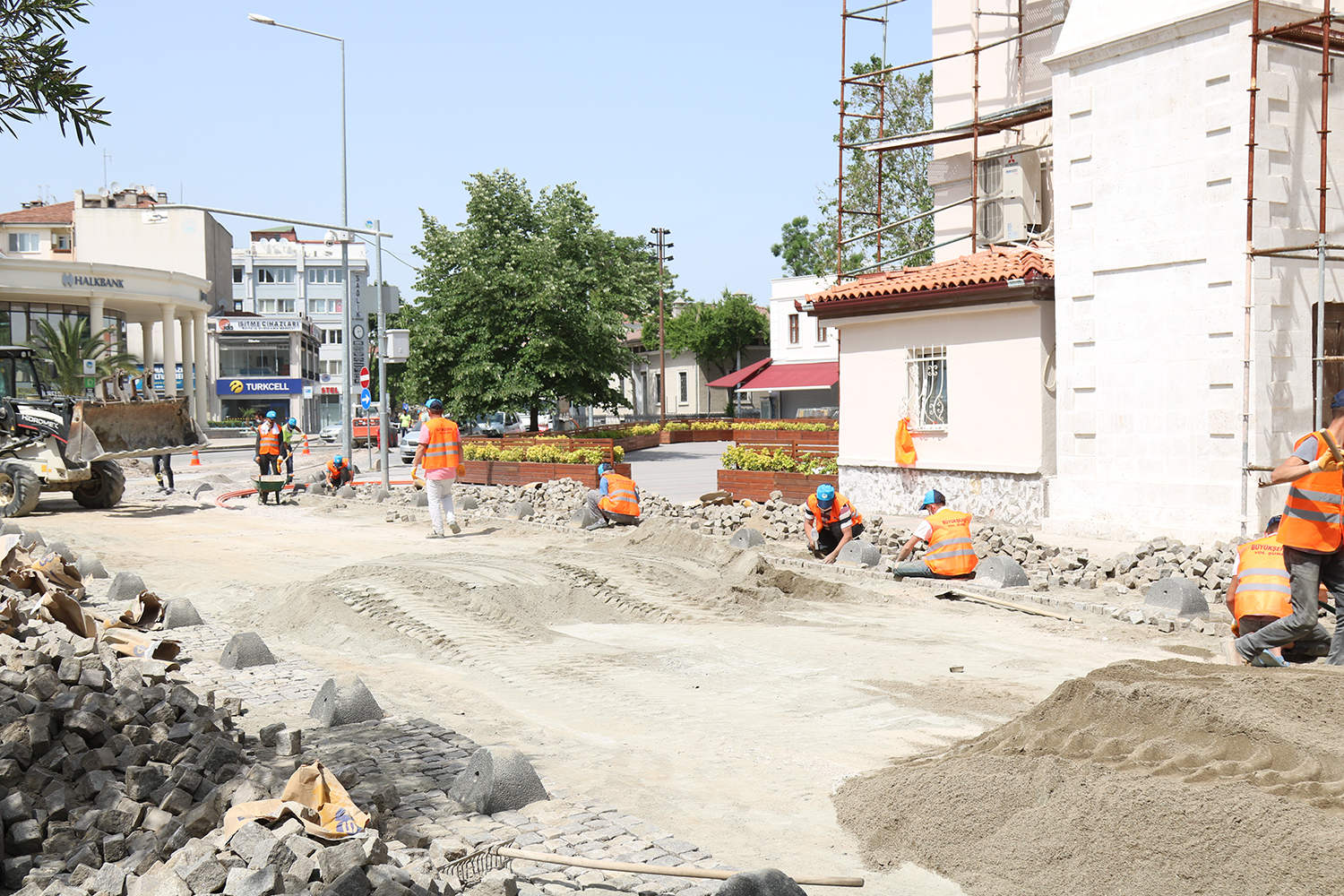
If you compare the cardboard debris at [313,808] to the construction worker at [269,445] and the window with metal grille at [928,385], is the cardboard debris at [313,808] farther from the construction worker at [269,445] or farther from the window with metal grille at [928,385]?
the construction worker at [269,445]

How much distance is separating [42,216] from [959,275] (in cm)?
6892

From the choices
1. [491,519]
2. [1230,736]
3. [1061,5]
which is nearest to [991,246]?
[1061,5]

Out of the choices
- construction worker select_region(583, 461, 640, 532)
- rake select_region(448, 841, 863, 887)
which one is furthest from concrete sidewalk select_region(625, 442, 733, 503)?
rake select_region(448, 841, 863, 887)

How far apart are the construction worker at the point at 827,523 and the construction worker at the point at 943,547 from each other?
4.49 feet

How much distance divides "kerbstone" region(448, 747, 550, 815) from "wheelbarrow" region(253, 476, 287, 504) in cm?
1794

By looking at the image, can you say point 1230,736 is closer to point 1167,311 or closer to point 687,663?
point 687,663

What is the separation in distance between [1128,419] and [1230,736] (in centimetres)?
1002

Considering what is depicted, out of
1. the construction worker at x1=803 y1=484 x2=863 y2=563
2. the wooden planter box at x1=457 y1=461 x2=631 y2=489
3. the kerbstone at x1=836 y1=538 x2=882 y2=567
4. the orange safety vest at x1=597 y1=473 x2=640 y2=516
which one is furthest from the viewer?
the wooden planter box at x1=457 y1=461 x2=631 y2=489

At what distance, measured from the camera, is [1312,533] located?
280 inches

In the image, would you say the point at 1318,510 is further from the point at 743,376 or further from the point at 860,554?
the point at 743,376

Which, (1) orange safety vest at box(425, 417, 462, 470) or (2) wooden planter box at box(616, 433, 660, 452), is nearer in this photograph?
(1) orange safety vest at box(425, 417, 462, 470)

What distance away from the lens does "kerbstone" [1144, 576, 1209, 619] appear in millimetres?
9930

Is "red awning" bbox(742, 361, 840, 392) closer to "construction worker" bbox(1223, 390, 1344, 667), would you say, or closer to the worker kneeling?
the worker kneeling

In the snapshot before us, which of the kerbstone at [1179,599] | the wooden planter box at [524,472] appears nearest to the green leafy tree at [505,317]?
the wooden planter box at [524,472]
